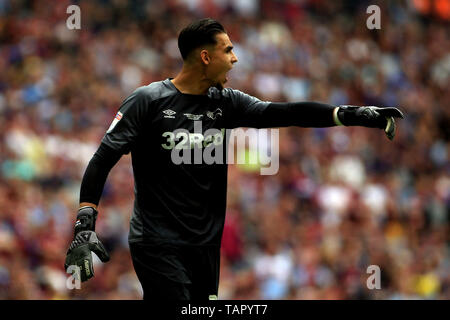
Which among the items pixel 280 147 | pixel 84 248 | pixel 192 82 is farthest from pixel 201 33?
pixel 280 147

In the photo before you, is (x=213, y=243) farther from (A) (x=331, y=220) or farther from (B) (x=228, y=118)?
(A) (x=331, y=220)

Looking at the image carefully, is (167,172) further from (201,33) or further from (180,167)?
(201,33)

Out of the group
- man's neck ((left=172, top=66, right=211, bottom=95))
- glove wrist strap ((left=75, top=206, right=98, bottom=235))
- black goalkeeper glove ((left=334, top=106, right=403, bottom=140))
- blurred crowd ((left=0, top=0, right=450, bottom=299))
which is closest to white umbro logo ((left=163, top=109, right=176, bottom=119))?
man's neck ((left=172, top=66, right=211, bottom=95))

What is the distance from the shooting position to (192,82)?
6137 millimetres

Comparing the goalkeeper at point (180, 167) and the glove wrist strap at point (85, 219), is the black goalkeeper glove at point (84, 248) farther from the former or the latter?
the goalkeeper at point (180, 167)

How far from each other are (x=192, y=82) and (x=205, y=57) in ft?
0.61

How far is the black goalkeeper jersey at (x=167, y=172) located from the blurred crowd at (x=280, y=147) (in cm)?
402

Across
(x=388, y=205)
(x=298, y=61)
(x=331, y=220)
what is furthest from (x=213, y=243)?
(x=298, y=61)

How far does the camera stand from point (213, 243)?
6105 millimetres

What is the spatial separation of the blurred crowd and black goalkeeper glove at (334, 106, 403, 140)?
15.9ft

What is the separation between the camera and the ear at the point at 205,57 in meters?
6.08

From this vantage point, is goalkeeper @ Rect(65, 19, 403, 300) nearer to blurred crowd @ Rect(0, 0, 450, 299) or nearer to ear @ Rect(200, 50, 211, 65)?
ear @ Rect(200, 50, 211, 65)

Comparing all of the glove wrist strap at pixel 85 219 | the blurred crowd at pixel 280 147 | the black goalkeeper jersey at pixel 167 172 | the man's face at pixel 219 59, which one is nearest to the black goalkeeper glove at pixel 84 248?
the glove wrist strap at pixel 85 219

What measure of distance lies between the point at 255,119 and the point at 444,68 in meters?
12.1
